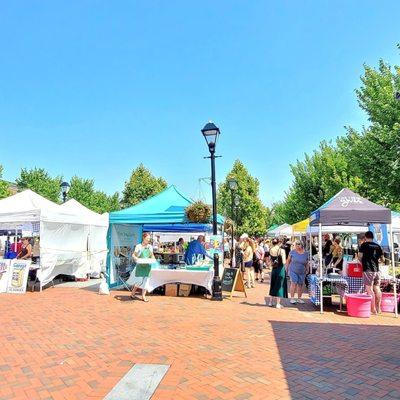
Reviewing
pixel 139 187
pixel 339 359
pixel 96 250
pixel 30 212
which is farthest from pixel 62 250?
pixel 139 187

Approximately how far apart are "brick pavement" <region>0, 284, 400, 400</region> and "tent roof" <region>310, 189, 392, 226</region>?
2.09 meters

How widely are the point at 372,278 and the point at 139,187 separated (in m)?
39.1

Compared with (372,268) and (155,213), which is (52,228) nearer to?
(155,213)

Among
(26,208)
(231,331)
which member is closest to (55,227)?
(26,208)

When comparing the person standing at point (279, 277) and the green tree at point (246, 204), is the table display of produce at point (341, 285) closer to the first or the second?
the person standing at point (279, 277)

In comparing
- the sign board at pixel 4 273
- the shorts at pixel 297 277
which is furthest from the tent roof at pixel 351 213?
the sign board at pixel 4 273

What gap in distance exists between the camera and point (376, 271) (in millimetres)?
8430

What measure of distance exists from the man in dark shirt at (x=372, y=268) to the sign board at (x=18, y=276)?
361 inches

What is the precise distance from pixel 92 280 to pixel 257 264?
669 cm

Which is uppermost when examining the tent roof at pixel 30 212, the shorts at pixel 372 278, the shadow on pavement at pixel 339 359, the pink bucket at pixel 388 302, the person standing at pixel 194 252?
the tent roof at pixel 30 212

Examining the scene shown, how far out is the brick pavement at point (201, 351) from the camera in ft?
13.8

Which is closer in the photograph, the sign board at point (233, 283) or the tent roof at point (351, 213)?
the tent roof at point (351, 213)

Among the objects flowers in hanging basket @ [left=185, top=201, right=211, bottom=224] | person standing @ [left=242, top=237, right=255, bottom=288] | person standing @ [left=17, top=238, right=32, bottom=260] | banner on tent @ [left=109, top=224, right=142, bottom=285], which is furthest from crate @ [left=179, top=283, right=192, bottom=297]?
person standing @ [left=17, top=238, right=32, bottom=260]

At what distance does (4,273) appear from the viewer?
1143 cm
